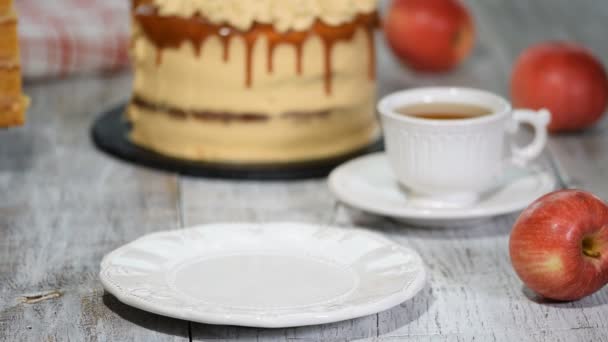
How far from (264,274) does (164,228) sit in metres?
0.25

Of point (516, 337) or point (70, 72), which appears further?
point (70, 72)

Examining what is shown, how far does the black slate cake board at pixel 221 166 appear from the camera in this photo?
1.49m

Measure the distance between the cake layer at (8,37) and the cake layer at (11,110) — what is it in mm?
56

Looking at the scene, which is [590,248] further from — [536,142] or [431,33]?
[431,33]

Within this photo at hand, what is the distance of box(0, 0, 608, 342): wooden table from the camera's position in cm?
107

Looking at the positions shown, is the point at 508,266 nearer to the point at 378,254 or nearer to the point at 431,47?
the point at 378,254

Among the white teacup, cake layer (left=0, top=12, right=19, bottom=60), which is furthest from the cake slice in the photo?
the white teacup

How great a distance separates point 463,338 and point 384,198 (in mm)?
337

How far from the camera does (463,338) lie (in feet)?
3.44

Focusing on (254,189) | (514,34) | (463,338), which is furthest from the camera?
(514,34)

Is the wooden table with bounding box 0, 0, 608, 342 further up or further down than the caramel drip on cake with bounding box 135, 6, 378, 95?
further down

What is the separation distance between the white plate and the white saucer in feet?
0.32

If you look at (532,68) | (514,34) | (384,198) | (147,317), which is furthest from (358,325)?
(514,34)

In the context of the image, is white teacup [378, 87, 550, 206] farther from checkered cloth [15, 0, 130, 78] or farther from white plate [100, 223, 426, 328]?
checkered cloth [15, 0, 130, 78]
